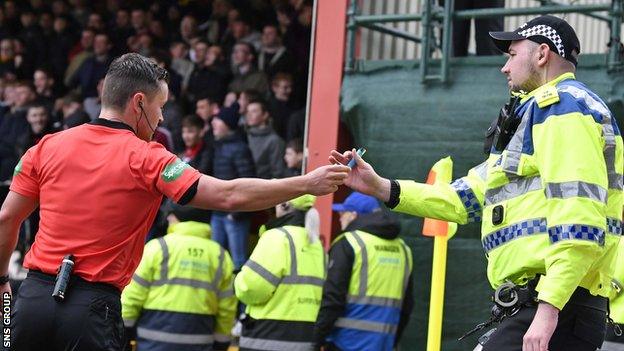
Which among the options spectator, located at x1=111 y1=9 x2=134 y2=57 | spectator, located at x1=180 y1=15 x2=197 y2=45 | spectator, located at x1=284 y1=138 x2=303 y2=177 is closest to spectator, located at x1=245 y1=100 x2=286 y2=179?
→ spectator, located at x1=284 y1=138 x2=303 y2=177

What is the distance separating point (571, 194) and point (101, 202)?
2.04 metres

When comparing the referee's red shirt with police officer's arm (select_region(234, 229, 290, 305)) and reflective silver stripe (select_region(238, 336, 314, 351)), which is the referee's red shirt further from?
reflective silver stripe (select_region(238, 336, 314, 351))

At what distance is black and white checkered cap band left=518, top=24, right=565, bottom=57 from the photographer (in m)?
4.89

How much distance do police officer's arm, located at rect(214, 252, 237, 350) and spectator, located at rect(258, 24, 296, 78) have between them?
4448 millimetres

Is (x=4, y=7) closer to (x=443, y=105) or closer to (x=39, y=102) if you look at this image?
(x=39, y=102)

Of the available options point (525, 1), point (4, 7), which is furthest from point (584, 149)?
point (4, 7)

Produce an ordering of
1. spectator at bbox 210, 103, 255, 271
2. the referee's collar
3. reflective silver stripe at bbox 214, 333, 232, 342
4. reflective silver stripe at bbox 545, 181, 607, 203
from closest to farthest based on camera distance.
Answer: reflective silver stripe at bbox 545, 181, 607, 203 → the referee's collar → reflective silver stripe at bbox 214, 333, 232, 342 → spectator at bbox 210, 103, 255, 271

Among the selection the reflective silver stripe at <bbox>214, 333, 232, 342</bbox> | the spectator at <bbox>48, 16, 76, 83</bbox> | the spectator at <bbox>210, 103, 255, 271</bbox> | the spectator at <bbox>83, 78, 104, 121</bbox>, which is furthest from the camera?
the spectator at <bbox>48, 16, 76, 83</bbox>

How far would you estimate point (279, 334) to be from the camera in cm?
872

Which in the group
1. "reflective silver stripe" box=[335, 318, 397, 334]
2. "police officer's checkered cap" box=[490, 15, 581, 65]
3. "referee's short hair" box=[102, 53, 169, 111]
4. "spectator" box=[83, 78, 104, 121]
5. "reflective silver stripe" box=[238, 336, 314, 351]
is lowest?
"reflective silver stripe" box=[238, 336, 314, 351]

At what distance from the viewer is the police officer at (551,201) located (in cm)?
436

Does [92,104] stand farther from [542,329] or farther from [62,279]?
[542,329]

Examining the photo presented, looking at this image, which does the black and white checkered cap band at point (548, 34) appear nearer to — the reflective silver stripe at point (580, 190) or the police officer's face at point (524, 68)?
the police officer's face at point (524, 68)

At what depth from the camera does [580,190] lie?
439 cm
